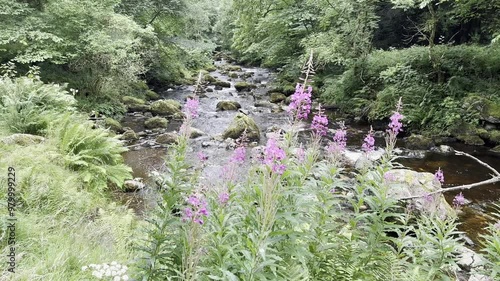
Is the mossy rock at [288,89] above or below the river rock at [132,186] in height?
above

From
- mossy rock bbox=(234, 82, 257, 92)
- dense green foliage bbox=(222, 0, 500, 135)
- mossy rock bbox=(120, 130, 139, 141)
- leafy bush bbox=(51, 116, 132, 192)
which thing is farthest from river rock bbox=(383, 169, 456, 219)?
mossy rock bbox=(234, 82, 257, 92)

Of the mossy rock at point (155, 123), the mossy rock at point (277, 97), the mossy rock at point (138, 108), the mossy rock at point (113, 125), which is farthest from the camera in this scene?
the mossy rock at point (277, 97)

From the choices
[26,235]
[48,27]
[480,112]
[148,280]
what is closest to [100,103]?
[48,27]

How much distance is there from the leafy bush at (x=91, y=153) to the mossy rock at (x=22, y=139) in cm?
28

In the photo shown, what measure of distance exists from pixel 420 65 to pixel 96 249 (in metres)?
13.4

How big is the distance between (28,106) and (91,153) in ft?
6.00

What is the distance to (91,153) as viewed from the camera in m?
6.33

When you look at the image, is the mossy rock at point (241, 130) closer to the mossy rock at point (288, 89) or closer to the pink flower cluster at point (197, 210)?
the mossy rock at point (288, 89)

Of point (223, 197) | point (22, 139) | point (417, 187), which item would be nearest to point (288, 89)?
point (417, 187)

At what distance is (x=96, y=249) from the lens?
340cm

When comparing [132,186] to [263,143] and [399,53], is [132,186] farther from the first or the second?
[399,53]

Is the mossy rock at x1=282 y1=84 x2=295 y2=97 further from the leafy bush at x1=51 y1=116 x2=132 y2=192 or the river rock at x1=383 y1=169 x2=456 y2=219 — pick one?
the leafy bush at x1=51 y1=116 x2=132 y2=192

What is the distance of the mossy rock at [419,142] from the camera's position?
10789mm

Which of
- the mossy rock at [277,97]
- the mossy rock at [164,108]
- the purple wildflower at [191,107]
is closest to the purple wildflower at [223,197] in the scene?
the purple wildflower at [191,107]
